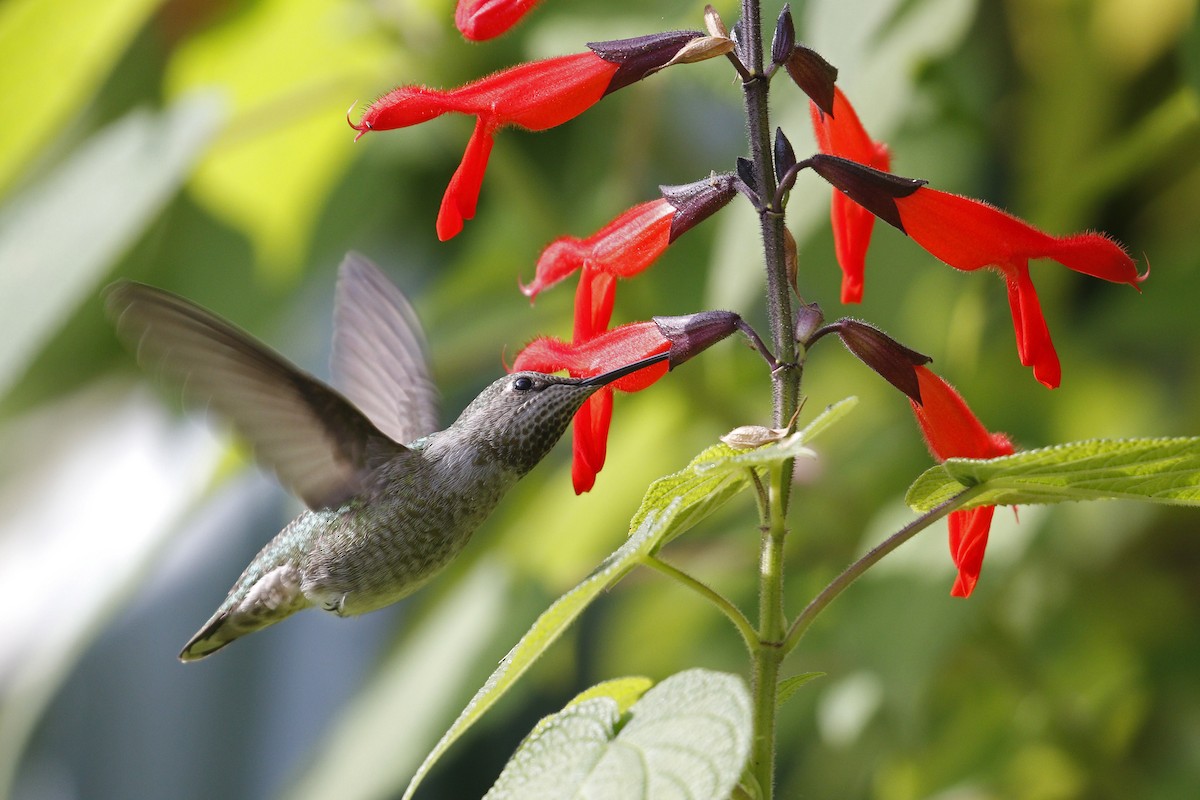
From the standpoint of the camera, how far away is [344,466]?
1079mm

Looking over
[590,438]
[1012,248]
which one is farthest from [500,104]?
[1012,248]

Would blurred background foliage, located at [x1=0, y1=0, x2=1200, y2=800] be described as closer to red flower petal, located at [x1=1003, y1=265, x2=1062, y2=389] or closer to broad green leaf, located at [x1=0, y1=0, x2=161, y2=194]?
broad green leaf, located at [x1=0, y1=0, x2=161, y2=194]

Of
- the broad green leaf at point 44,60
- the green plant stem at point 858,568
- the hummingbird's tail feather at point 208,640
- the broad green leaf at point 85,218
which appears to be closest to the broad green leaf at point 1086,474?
the green plant stem at point 858,568

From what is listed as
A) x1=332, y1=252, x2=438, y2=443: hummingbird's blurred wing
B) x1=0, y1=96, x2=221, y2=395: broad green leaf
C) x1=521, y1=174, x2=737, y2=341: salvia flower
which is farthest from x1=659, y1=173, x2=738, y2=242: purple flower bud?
x1=0, y1=96, x2=221, y2=395: broad green leaf

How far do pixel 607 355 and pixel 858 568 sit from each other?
231 mm

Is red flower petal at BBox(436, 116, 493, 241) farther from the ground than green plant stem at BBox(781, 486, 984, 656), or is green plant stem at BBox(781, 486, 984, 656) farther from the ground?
red flower petal at BBox(436, 116, 493, 241)

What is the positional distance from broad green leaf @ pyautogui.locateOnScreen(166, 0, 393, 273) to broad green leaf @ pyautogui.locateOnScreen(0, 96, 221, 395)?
0.21 metres

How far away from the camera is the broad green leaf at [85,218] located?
1233 mm

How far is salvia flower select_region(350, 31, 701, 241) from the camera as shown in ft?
2.67

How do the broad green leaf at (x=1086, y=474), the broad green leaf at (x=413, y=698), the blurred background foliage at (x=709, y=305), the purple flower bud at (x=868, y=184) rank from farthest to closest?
1. the broad green leaf at (x=413, y=698)
2. the blurred background foliage at (x=709, y=305)
3. the purple flower bud at (x=868, y=184)
4. the broad green leaf at (x=1086, y=474)

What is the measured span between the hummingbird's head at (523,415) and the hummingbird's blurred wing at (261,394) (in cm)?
9

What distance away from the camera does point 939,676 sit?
1715mm

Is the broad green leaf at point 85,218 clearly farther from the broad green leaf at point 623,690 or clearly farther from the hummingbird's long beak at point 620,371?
the broad green leaf at point 623,690

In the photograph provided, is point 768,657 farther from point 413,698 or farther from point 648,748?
point 413,698
